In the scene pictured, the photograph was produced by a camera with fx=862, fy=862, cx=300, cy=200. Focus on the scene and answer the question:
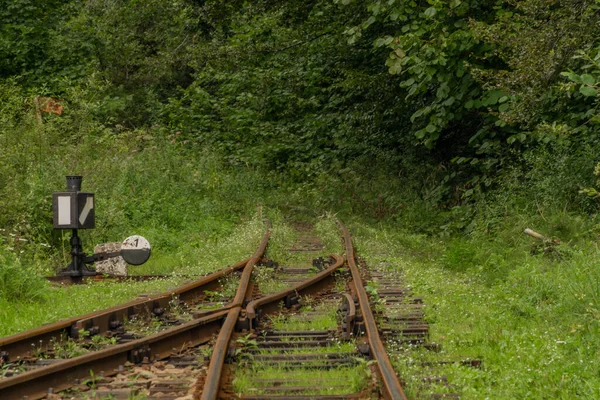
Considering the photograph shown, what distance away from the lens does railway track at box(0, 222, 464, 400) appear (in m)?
4.98

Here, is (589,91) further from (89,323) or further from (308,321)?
(89,323)

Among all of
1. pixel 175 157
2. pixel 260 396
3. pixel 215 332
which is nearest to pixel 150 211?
pixel 175 157

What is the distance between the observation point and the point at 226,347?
5.71 metres

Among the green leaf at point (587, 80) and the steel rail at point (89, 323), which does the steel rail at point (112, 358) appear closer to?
the steel rail at point (89, 323)

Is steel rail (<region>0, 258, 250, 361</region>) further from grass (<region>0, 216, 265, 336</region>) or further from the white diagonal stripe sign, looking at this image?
the white diagonal stripe sign

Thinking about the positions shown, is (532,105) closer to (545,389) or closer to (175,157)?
(545,389)

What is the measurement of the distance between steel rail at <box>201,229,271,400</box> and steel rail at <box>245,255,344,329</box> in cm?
12

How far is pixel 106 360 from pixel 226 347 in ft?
2.56

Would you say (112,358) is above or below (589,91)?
below

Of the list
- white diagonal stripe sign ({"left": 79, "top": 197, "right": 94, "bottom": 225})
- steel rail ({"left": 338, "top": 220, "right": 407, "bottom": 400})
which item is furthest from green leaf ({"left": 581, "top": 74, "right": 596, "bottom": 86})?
white diagonal stripe sign ({"left": 79, "top": 197, "right": 94, "bottom": 225})

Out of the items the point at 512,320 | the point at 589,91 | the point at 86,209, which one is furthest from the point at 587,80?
the point at 86,209

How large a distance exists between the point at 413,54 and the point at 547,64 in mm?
2466

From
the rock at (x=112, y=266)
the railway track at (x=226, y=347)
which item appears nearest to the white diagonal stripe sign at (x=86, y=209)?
the rock at (x=112, y=266)

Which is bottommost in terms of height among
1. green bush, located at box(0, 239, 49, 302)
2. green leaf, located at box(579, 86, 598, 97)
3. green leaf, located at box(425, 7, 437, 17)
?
green bush, located at box(0, 239, 49, 302)
